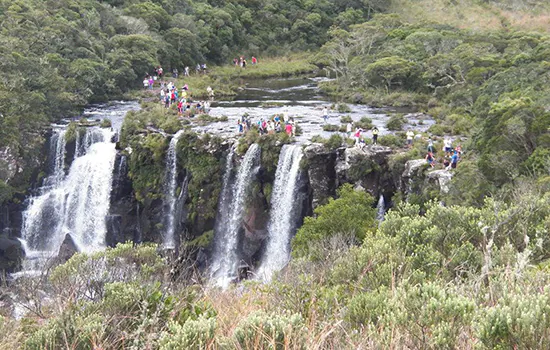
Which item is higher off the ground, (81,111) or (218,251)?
(81,111)

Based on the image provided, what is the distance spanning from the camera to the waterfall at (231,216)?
29.8 metres

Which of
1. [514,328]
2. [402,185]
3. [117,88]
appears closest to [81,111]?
[117,88]

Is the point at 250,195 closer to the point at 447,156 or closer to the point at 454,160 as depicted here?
the point at 447,156

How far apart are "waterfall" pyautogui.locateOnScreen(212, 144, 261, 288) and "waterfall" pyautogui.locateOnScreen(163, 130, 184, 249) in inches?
130

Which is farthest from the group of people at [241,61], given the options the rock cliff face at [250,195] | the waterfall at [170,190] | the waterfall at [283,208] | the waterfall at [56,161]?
the waterfall at [283,208]

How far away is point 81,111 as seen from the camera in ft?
141

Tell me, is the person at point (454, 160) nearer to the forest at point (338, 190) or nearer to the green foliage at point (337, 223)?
the forest at point (338, 190)

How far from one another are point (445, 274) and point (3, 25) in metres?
45.7

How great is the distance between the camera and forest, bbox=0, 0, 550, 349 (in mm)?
7812

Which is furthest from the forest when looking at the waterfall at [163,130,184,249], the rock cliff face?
the waterfall at [163,130,184,249]

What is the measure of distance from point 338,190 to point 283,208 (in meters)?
4.18

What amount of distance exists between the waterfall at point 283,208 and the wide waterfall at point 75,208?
11708mm

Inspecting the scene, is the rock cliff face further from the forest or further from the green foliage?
the green foliage

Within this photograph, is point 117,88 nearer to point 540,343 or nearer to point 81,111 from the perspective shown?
point 81,111
